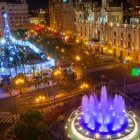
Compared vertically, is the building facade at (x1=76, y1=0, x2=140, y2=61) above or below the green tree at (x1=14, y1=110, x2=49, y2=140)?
above

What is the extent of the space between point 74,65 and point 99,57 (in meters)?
15.2

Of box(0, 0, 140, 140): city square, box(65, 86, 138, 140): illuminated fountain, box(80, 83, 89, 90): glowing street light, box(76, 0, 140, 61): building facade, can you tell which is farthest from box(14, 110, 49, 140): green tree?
box(76, 0, 140, 61): building facade

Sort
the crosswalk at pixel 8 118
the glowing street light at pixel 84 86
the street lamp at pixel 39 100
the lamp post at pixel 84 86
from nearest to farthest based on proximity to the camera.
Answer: the crosswalk at pixel 8 118
the street lamp at pixel 39 100
the lamp post at pixel 84 86
the glowing street light at pixel 84 86

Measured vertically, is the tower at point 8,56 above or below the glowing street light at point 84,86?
above

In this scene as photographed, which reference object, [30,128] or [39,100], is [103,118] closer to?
[30,128]

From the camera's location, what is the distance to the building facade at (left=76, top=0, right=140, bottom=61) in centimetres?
8862

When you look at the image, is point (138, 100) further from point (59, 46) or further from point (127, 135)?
point (59, 46)

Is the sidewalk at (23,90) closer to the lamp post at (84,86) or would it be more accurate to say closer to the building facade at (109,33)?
the lamp post at (84,86)

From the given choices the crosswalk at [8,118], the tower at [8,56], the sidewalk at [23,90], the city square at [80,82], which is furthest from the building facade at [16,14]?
the crosswalk at [8,118]

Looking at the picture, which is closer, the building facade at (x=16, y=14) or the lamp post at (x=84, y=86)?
the lamp post at (x=84, y=86)

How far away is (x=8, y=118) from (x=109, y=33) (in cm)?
6255

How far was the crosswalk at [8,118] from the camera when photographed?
49216 millimetres

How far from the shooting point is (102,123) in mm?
43188

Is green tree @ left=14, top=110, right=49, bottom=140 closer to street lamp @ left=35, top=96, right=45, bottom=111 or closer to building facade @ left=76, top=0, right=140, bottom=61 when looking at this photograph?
street lamp @ left=35, top=96, right=45, bottom=111
